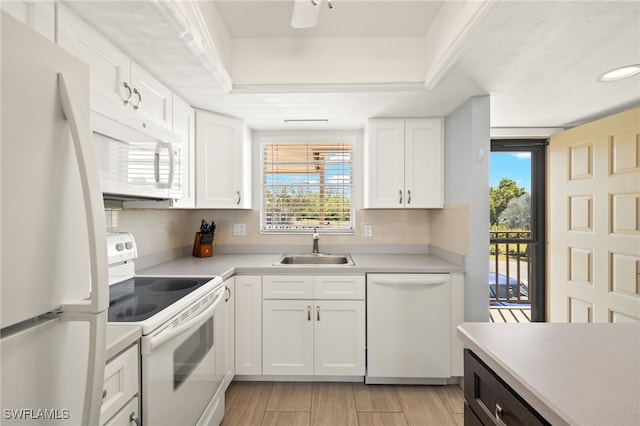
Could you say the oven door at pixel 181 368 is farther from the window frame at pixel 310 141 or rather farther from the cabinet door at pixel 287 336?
the window frame at pixel 310 141

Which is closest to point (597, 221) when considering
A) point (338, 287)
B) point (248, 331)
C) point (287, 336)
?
point (338, 287)

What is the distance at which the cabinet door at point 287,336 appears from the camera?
2.27 metres

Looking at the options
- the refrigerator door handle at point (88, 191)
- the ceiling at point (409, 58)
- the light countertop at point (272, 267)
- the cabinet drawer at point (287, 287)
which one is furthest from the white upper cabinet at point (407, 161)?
the refrigerator door handle at point (88, 191)

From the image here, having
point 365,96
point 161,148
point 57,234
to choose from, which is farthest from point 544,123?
point 57,234

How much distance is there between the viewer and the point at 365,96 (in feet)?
6.86

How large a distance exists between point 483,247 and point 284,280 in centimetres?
148

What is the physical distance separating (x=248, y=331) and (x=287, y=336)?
0.98ft

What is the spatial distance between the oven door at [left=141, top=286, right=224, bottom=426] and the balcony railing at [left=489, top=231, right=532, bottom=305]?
9.31 feet

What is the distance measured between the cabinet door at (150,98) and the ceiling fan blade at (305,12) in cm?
86

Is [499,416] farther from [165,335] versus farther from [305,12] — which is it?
[305,12]

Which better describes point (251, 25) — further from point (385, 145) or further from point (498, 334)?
point (498, 334)

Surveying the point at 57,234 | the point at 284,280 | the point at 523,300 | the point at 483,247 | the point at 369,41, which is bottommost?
the point at 523,300

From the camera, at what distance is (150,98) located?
1.68 meters

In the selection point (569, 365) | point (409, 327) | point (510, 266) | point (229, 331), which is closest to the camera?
point (569, 365)
